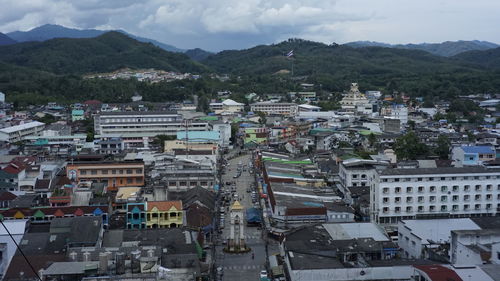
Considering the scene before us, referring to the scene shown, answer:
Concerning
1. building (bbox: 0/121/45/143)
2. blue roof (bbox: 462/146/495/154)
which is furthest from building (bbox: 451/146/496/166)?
building (bbox: 0/121/45/143)

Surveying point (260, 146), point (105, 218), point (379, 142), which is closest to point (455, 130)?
point (379, 142)

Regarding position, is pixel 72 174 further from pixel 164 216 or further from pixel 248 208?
pixel 248 208

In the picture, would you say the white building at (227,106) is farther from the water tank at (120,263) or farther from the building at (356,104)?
the water tank at (120,263)

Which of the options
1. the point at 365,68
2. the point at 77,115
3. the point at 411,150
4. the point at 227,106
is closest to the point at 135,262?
the point at 411,150

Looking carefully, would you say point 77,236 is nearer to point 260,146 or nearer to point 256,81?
point 260,146

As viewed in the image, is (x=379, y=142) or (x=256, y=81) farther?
(x=256, y=81)
